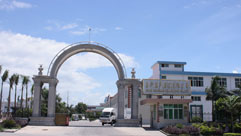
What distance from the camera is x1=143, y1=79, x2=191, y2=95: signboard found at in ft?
119

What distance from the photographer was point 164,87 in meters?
36.5

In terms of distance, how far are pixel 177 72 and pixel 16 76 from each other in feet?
114

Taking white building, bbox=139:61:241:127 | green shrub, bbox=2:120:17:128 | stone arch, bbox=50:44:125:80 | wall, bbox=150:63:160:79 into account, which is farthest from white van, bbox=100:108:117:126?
green shrub, bbox=2:120:17:128

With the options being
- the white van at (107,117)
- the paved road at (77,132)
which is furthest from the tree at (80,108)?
the paved road at (77,132)

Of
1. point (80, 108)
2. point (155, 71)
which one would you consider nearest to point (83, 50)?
point (155, 71)

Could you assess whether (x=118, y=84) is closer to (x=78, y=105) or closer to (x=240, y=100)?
(x=240, y=100)

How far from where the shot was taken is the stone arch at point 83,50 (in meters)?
37.3

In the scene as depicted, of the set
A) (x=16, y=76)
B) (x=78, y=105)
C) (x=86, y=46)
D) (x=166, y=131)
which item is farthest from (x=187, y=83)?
(x=78, y=105)

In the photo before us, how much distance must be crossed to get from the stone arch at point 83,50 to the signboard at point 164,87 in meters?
3.98

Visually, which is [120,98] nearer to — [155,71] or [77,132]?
[77,132]

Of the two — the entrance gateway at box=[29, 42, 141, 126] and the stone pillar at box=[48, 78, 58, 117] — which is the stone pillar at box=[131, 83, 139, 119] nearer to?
the entrance gateway at box=[29, 42, 141, 126]

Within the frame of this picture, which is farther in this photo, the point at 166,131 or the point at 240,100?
the point at 240,100

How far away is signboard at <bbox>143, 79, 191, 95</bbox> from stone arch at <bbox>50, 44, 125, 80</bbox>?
3979mm

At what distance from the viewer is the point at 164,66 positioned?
5869cm
